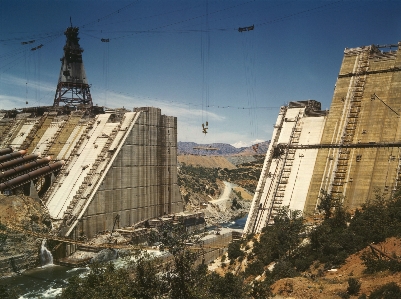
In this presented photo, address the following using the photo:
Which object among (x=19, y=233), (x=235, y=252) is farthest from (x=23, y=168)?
(x=235, y=252)

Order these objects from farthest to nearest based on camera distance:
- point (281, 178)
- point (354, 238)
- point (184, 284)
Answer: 1. point (281, 178)
2. point (354, 238)
3. point (184, 284)

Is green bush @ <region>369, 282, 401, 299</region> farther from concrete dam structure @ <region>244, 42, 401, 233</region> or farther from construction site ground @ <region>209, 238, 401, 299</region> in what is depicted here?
concrete dam structure @ <region>244, 42, 401, 233</region>

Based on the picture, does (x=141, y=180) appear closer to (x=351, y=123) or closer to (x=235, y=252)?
(x=235, y=252)

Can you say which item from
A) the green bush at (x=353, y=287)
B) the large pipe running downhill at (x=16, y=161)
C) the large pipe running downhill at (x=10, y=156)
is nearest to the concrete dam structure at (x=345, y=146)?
the green bush at (x=353, y=287)

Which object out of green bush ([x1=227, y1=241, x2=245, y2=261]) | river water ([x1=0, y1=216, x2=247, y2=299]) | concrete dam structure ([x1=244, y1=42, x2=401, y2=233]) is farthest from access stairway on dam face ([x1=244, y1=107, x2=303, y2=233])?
river water ([x1=0, y1=216, x2=247, y2=299])

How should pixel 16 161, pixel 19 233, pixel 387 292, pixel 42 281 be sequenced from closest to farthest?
pixel 387 292
pixel 42 281
pixel 19 233
pixel 16 161

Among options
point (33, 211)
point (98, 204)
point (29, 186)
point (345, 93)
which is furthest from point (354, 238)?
point (29, 186)

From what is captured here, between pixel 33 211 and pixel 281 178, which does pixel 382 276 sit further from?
pixel 33 211
